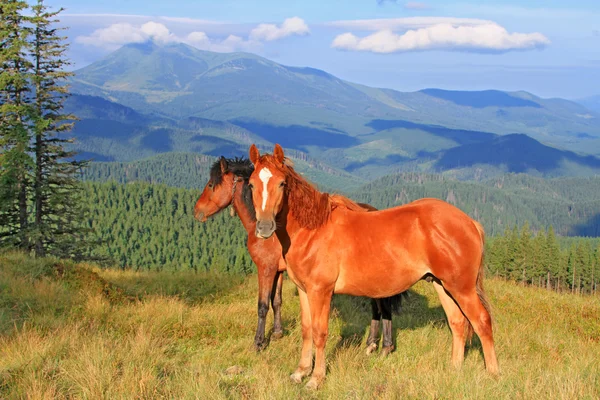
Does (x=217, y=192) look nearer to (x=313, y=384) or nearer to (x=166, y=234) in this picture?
(x=313, y=384)


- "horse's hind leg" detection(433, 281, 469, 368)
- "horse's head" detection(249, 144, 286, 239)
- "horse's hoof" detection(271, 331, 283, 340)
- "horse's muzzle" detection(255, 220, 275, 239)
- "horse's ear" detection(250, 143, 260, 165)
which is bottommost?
"horse's hoof" detection(271, 331, 283, 340)

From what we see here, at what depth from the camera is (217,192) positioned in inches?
388

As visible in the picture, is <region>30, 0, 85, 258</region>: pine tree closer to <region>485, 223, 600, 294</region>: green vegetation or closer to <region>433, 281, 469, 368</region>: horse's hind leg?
<region>433, 281, 469, 368</region>: horse's hind leg

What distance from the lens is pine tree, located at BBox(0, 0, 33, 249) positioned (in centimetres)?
2138

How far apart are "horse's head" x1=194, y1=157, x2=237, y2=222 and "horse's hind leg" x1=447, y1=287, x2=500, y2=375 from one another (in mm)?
4914

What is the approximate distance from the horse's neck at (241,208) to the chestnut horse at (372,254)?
2.55 meters

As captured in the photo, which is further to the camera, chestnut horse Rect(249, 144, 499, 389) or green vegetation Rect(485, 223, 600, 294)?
green vegetation Rect(485, 223, 600, 294)

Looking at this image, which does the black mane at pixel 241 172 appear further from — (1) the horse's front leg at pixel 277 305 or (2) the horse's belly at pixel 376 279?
(2) the horse's belly at pixel 376 279

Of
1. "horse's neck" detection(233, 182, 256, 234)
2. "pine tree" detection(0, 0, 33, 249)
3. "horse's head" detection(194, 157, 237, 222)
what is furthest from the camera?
"pine tree" detection(0, 0, 33, 249)

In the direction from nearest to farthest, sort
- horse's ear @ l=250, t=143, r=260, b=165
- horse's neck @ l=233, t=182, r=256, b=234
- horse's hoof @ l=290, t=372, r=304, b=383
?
horse's ear @ l=250, t=143, r=260, b=165 < horse's hoof @ l=290, t=372, r=304, b=383 < horse's neck @ l=233, t=182, r=256, b=234

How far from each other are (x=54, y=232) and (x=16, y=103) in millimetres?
6306

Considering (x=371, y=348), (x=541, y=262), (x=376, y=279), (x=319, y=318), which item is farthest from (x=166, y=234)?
(x=376, y=279)

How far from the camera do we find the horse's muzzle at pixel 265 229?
5.76 meters

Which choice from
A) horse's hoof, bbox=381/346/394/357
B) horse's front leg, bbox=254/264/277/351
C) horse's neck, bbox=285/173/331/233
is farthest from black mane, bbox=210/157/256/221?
horse's hoof, bbox=381/346/394/357
